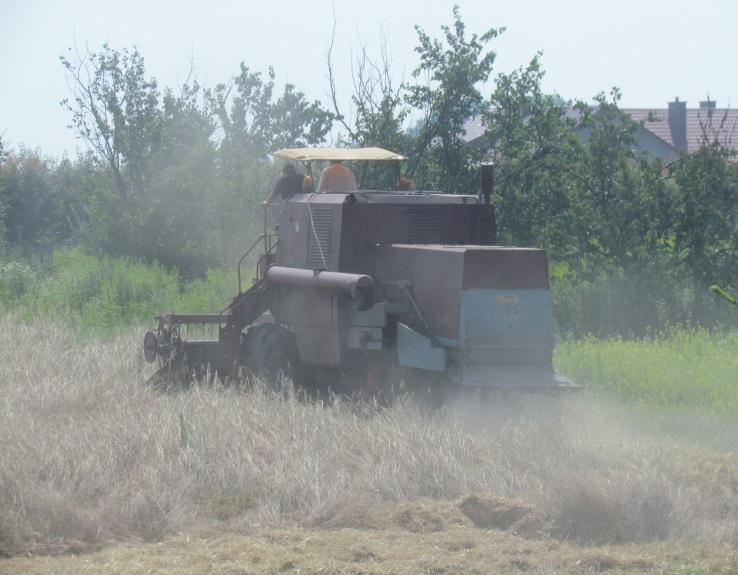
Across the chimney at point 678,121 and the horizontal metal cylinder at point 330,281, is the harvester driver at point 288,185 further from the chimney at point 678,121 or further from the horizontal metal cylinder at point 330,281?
the chimney at point 678,121

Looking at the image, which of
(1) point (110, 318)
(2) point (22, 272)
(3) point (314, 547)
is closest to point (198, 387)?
(3) point (314, 547)

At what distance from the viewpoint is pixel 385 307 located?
11039mm

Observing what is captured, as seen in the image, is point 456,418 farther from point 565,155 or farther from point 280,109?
point 280,109

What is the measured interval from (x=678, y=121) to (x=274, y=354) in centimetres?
3937

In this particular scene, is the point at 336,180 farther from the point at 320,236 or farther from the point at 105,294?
the point at 105,294

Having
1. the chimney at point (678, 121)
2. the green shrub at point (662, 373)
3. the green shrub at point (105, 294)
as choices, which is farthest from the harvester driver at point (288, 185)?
the chimney at point (678, 121)

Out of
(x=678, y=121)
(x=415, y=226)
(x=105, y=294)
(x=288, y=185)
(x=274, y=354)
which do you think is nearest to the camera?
(x=415, y=226)

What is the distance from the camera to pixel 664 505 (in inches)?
303

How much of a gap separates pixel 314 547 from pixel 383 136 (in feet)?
45.8

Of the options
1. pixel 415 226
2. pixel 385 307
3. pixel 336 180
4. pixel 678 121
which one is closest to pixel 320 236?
pixel 415 226

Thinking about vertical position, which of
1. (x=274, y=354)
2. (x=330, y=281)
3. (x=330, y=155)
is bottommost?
(x=274, y=354)

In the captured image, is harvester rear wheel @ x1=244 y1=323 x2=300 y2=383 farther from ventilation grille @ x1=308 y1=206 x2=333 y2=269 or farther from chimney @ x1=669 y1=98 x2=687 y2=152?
chimney @ x1=669 y1=98 x2=687 y2=152

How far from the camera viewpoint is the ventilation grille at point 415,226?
38.3 ft

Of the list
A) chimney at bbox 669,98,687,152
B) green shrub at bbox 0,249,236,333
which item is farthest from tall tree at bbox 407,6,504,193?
chimney at bbox 669,98,687,152
